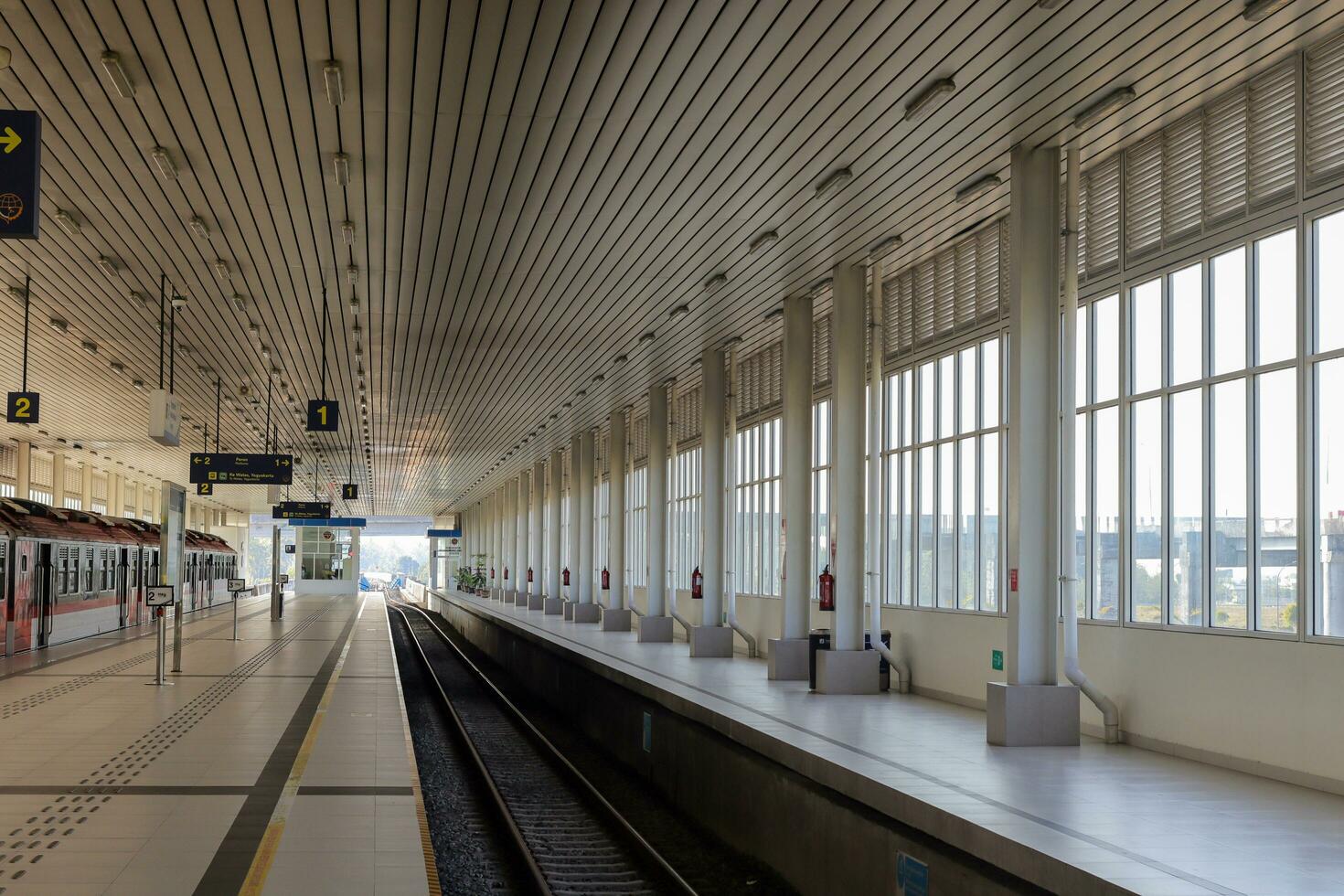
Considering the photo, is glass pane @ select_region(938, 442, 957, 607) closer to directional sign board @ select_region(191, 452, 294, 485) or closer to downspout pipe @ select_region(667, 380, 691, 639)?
downspout pipe @ select_region(667, 380, 691, 639)

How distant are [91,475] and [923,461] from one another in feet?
121

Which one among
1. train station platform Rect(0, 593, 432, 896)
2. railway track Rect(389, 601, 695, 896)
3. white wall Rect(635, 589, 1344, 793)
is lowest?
railway track Rect(389, 601, 695, 896)

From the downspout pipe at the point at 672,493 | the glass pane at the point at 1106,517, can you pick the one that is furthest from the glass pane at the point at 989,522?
the downspout pipe at the point at 672,493

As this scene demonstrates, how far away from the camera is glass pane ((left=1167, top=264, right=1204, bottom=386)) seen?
34.4 ft

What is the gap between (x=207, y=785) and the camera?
29.8 feet

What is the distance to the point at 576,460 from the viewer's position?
110 feet

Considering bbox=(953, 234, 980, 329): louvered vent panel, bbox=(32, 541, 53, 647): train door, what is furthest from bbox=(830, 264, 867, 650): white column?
bbox=(32, 541, 53, 647): train door

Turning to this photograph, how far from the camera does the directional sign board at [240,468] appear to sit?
23.8 m

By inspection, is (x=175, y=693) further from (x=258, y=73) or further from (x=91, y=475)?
(x=91, y=475)

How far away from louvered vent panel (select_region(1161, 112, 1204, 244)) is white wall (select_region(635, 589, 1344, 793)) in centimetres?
359

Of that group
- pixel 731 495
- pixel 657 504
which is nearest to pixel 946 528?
pixel 731 495

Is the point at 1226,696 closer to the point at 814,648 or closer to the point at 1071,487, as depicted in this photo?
the point at 1071,487

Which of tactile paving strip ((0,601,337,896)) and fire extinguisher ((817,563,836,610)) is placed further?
fire extinguisher ((817,563,836,610))

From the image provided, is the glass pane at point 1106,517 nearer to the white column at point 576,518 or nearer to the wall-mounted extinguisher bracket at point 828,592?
the wall-mounted extinguisher bracket at point 828,592
